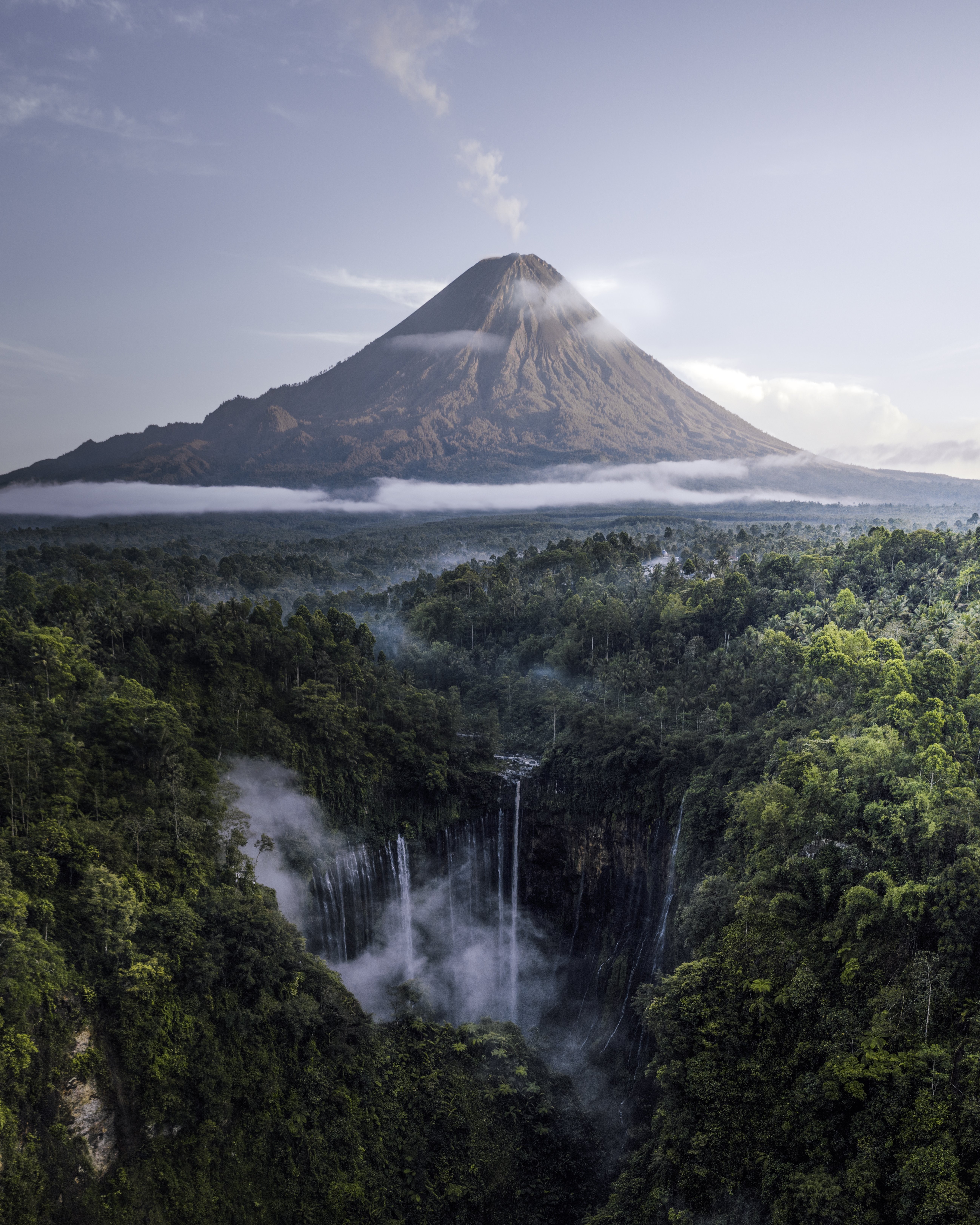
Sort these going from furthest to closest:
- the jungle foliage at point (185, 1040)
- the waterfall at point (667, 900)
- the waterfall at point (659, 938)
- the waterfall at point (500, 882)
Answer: the waterfall at point (500, 882) → the waterfall at point (659, 938) → the waterfall at point (667, 900) → the jungle foliage at point (185, 1040)

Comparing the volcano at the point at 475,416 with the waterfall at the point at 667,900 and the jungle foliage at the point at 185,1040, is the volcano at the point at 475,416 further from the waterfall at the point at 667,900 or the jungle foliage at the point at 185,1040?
the jungle foliage at the point at 185,1040

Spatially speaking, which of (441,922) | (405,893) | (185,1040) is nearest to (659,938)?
(441,922)

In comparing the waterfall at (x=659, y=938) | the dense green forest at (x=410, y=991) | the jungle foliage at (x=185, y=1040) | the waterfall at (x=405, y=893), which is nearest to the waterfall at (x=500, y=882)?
the dense green forest at (x=410, y=991)

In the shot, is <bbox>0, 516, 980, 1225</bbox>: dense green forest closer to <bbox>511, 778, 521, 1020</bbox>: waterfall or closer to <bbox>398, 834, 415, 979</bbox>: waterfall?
<bbox>398, 834, 415, 979</bbox>: waterfall

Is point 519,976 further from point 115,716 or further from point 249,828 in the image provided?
point 115,716

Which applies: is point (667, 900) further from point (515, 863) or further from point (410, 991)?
point (410, 991)

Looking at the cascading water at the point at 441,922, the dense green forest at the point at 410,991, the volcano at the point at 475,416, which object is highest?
the volcano at the point at 475,416
